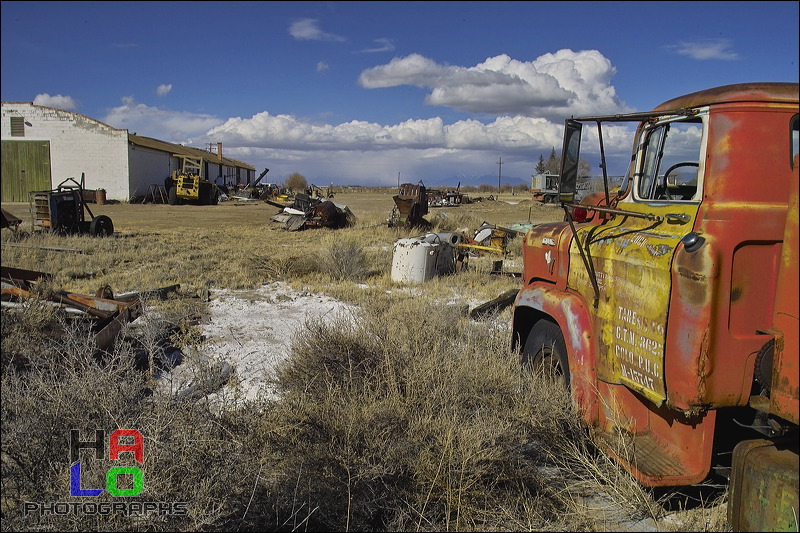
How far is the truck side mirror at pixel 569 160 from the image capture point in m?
3.72

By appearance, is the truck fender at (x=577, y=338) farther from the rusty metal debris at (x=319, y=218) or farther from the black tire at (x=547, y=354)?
the rusty metal debris at (x=319, y=218)

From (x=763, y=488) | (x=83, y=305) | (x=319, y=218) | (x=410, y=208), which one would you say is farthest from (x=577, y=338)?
(x=319, y=218)

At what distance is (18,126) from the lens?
33.2 m

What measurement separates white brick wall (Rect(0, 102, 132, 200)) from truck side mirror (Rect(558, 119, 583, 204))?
3618cm

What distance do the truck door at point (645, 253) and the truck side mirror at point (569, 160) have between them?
36 centimetres

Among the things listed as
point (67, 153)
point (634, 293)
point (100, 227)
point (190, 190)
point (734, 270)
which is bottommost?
point (100, 227)

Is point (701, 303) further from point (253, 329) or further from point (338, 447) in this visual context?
point (253, 329)

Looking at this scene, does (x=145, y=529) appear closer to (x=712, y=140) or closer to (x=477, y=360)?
(x=477, y=360)

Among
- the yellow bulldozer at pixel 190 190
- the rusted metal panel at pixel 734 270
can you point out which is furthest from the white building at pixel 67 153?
the rusted metal panel at pixel 734 270

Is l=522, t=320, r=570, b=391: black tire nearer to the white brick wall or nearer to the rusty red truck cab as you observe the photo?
the rusty red truck cab

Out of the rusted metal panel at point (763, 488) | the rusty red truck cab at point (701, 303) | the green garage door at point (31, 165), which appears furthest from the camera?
the green garage door at point (31, 165)

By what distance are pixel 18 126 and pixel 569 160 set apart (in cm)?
3758

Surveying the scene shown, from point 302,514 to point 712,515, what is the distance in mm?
2079

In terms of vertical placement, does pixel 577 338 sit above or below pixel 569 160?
below
